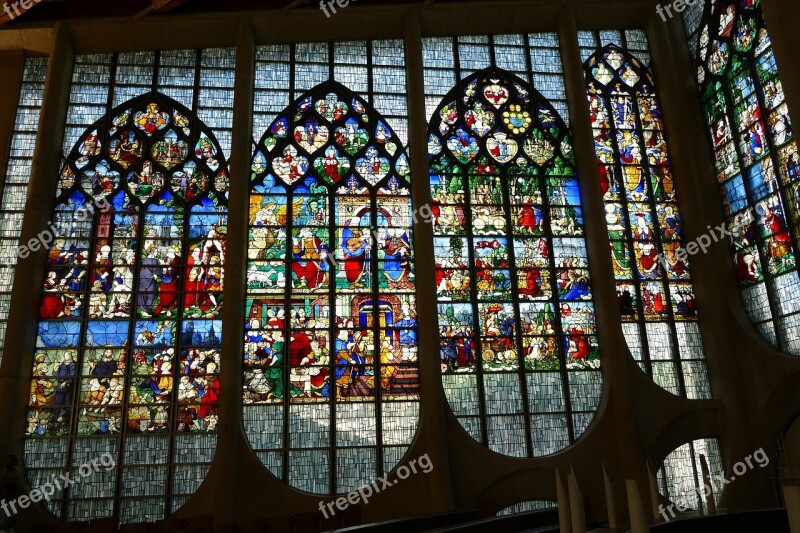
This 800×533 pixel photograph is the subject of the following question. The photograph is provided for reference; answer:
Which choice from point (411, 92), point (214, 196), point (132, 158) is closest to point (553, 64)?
point (411, 92)

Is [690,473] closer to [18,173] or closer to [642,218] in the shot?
[642,218]

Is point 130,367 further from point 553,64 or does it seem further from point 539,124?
point 553,64

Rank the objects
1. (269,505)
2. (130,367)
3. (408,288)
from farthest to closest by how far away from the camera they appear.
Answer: (408,288)
(130,367)
(269,505)

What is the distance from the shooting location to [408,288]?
12.2 meters

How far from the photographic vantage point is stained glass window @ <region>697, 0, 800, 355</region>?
1100 cm

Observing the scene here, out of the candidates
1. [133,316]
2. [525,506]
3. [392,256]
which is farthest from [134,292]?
[525,506]

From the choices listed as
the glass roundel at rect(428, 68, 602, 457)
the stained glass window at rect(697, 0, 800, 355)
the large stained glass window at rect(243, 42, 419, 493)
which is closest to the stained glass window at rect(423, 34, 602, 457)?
the glass roundel at rect(428, 68, 602, 457)

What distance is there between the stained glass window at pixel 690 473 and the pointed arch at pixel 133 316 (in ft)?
24.9

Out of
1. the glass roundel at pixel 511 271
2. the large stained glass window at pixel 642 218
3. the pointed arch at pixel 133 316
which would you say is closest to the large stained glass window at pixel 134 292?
the pointed arch at pixel 133 316

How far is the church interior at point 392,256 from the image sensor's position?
10.9m

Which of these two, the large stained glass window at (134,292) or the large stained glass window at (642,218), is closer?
the large stained glass window at (134,292)

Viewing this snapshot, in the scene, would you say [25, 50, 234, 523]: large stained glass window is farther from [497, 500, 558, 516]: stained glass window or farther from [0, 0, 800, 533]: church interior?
[497, 500, 558, 516]: stained glass window

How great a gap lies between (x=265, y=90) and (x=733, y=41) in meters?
8.76

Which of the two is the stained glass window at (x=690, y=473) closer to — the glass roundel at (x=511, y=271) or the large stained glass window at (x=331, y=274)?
the glass roundel at (x=511, y=271)
